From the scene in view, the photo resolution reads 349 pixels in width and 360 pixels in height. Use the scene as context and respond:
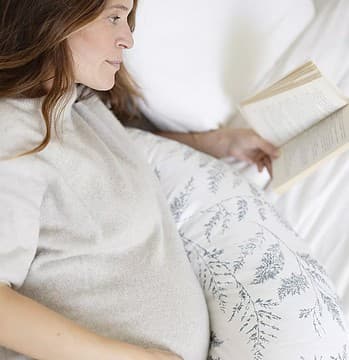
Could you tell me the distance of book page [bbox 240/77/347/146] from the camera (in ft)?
3.19

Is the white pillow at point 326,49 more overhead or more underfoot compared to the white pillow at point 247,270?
more overhead

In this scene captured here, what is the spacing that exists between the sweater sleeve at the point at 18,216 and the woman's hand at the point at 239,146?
498mm

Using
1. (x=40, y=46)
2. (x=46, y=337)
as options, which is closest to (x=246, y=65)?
(x=40, y=46)

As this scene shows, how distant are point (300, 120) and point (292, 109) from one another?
0.04 meters

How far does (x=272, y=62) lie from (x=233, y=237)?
474 mm

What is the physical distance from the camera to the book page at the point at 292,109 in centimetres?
97

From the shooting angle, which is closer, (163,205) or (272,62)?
(163,205)

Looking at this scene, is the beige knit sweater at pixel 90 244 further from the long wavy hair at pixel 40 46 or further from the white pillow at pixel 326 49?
the white pillow at pixel 326 49

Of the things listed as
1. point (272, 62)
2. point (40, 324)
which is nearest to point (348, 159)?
point (272, 62)

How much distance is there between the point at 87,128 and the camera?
917mm

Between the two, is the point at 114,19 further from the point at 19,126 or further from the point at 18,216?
the point at 18,216

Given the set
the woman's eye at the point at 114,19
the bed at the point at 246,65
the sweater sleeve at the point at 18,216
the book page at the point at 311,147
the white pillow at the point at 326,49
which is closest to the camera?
the sweater sleeve at the point at 18,216

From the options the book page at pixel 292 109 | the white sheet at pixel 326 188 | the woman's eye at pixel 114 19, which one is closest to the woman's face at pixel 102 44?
the woman's eye at pixel 114 19

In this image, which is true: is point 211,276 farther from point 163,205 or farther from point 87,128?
point 87,128
